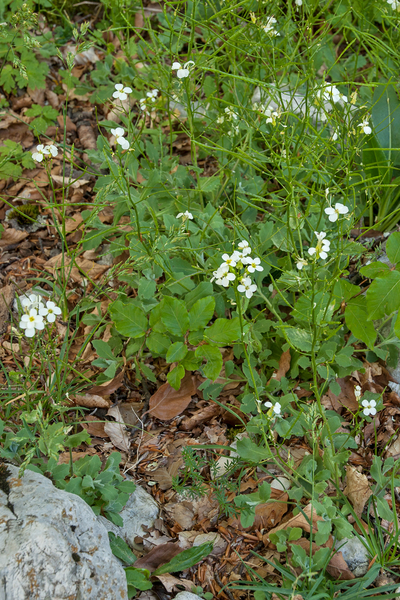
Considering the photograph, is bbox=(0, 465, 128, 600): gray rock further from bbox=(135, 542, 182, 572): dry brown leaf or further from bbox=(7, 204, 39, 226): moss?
bbox=(7, 204, 39, 226): moss

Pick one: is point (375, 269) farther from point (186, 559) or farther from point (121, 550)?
point (121, 550)

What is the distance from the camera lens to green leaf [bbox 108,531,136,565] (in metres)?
1.74

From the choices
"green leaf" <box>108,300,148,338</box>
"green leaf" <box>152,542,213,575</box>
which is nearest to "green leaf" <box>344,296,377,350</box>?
"green leaf" <box>108,300,148,338</box>

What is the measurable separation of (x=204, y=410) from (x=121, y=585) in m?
0.95

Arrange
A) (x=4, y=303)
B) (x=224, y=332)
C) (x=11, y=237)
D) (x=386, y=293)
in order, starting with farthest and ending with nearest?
(x=11, y=237), (x=4, y=303), (x=224, y=332), (x=386, y=293)

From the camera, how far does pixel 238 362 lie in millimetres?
2445

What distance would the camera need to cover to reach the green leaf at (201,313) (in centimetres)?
216

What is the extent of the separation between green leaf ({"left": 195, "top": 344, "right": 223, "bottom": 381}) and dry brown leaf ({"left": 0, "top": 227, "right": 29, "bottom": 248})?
1579 millimetres

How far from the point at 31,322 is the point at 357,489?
4.91 ft

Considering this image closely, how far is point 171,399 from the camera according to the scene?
2.35 meters

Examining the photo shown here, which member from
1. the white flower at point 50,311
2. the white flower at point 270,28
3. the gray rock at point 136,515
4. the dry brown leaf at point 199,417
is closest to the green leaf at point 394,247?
the dry brown leaf at point 199,417

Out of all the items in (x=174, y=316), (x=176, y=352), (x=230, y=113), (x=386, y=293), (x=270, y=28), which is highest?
(x=270, y=28)

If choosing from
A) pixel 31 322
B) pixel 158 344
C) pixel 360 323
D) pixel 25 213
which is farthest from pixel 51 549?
pixel 25 213

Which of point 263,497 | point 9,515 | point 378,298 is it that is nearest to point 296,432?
point 263,497
